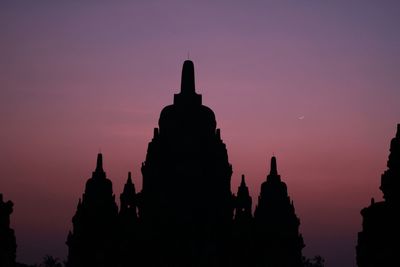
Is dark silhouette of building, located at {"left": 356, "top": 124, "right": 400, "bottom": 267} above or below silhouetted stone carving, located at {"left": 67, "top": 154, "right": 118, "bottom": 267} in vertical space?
below

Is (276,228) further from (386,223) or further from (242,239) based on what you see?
(386,223)

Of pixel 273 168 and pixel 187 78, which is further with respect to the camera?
pixel 187 78

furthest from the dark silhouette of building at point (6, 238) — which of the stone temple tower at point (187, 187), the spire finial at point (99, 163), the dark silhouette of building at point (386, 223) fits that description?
the spire finial at point (99, 163)

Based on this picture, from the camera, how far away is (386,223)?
131 ft

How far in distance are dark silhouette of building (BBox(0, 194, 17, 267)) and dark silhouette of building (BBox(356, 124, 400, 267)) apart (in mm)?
18317

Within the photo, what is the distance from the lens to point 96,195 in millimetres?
83500

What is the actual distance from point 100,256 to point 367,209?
41.7 meters

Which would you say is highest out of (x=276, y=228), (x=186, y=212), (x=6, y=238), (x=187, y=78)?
(x=187, y=78)

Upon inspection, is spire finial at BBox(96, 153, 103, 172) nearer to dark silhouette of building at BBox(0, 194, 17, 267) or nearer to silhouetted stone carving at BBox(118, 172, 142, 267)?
silhouetted stone carving at BBox(118, 172, 142, 267)

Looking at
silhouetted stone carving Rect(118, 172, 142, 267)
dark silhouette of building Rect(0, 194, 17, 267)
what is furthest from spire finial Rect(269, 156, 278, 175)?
dark silhouette of building Rect(0, 194, 17, 267)

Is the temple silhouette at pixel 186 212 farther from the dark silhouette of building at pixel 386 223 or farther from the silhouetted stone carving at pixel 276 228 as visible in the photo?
the dark silhouette of building at pixel 386 223

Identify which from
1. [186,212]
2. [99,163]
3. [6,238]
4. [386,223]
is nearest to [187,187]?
[186,212]

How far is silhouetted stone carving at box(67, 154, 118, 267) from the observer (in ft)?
257

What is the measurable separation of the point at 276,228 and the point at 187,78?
23464mm
